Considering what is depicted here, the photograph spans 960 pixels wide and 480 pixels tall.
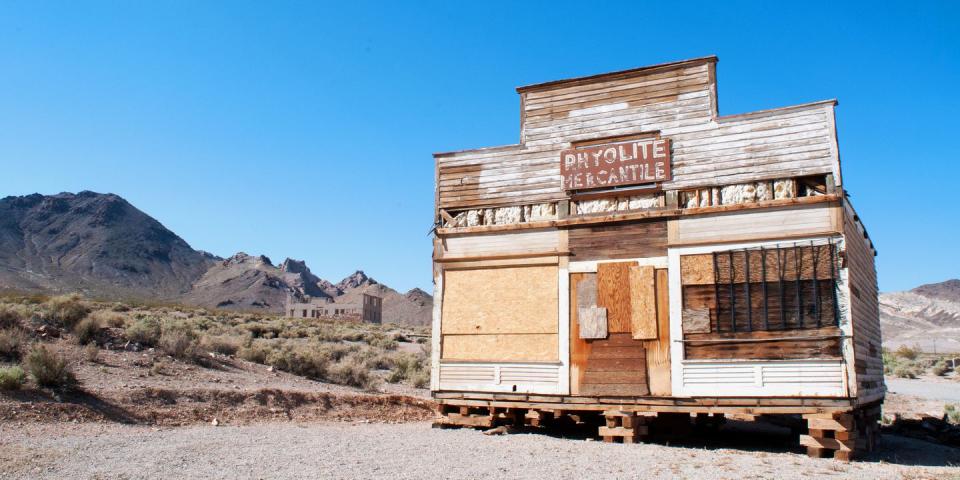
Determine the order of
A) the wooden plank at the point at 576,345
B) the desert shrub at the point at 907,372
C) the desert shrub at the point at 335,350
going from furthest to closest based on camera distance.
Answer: the desert shrub at the point at 907,372
the desert shrub at the point at 335,350
the wooden plank at the point at 576,345

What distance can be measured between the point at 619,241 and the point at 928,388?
2353 cm

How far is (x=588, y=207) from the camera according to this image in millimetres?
13375

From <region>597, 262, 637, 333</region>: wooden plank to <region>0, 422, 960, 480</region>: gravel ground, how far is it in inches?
81.8

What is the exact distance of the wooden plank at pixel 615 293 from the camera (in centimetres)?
1262

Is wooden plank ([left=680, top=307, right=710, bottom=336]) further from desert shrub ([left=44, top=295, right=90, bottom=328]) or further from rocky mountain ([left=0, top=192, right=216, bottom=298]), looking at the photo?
rocky mountain ([left=0, top=192, right=216, bottom=298])

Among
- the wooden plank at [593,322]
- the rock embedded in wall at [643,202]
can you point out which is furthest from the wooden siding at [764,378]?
the rock embedded in wall at [643,202]

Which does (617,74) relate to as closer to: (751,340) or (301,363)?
(751,340)

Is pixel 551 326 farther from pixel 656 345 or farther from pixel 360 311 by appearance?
pixel 360 311

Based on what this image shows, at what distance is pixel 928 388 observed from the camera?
2930 cm

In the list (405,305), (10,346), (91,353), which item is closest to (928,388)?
(91,353)

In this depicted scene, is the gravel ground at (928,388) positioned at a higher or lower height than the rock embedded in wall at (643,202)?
lower

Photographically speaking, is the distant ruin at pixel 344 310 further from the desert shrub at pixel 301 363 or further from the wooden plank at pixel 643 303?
the wooden plank at pixel 643 303

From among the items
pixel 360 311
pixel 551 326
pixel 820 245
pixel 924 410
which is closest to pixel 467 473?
pixel 551 326

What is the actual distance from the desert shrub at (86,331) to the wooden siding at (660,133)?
9.28 meters
